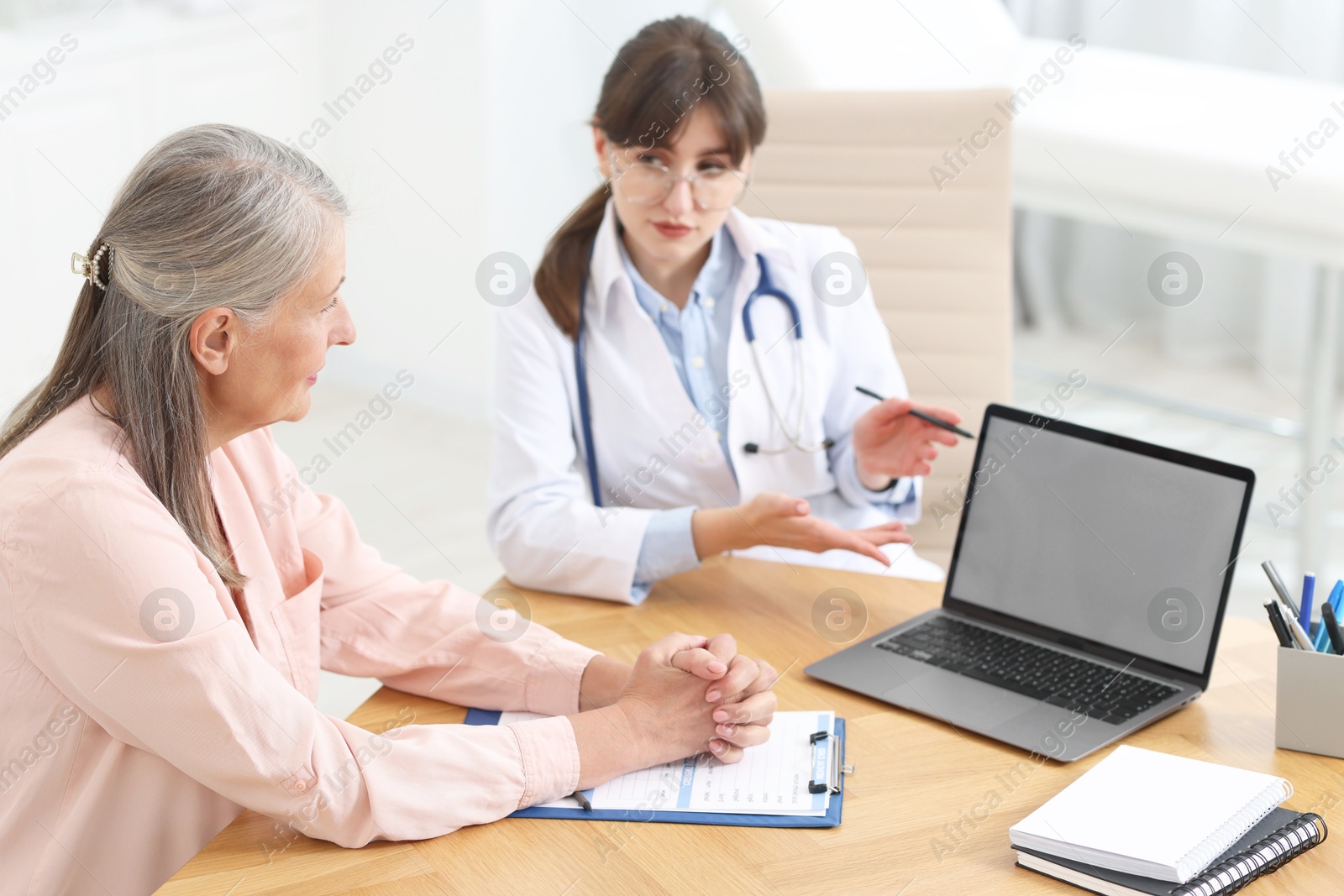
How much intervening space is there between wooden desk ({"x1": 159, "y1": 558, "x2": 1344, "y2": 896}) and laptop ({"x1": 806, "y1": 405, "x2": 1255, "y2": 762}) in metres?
0.04

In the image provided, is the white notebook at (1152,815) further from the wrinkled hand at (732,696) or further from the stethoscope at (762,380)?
the stethoscope at (762,380)

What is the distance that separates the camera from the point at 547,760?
Answer: 3.73ft

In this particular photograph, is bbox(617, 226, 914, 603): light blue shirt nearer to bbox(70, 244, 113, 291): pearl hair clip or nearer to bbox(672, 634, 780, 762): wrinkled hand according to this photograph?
bbox(672, 634, 780, 762): wrinkled hand

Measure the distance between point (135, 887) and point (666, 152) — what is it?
1.07 meters

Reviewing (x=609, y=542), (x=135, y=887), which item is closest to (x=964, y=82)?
(x=609, y=542)

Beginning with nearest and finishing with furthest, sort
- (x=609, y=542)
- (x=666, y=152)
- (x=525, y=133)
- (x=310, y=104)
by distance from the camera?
(x=609, y=542), (x=666, y=152), (x=525, y=133), (x=310, y=104)

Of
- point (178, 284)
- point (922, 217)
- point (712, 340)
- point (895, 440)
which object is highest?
point (922, 217)

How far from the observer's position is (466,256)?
3771 mm

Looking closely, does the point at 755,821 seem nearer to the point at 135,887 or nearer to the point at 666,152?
the point at 135,887

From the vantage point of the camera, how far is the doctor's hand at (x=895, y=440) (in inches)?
67.9

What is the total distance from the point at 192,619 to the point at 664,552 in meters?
0.67

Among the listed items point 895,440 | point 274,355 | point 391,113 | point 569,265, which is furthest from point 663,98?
point 391,113

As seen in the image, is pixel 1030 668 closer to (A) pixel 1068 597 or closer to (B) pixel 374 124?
(A) pixel 1068 597

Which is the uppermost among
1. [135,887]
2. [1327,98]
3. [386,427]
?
[1327,98]
